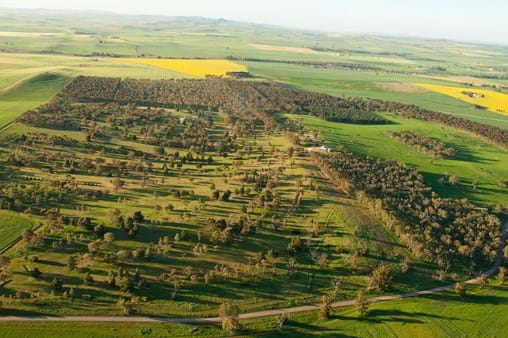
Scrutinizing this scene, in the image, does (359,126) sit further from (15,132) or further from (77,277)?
(77,277)

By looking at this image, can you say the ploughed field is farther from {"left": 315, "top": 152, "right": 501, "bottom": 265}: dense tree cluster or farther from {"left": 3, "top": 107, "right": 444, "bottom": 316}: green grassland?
{"left": 315, "top": 152, "right": 501, "bottom": 265}: dense tree cluster

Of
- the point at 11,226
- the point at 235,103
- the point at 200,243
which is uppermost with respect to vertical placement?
the point at 235,103

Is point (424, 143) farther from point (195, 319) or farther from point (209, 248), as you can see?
point (195, 319)

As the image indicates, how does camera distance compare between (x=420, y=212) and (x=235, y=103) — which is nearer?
(x=420, y=212)

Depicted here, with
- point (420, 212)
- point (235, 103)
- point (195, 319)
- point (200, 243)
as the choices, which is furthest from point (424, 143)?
point (195, 319)

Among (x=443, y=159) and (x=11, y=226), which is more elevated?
(x=443, y=159)

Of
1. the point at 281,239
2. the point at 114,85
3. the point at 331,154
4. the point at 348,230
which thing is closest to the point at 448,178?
the point at 331,154

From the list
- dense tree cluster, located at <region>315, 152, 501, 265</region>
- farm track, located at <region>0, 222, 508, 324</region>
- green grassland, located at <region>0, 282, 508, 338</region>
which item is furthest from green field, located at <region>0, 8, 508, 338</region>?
A: dense tree cluster, located at <region>315, 152, 501, 265</region>
